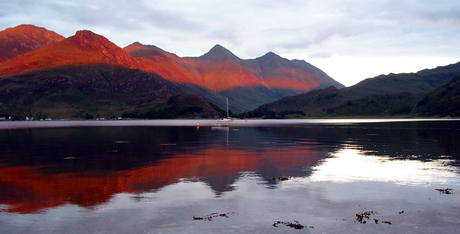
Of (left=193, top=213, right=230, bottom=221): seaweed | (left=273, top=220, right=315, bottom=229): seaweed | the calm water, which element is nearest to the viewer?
(left=273, top=220, right=315, bottom=229): seaweed

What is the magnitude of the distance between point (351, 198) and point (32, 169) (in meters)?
28.7

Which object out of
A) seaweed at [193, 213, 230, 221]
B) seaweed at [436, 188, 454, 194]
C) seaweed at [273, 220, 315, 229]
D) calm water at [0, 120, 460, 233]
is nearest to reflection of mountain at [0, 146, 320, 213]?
calm water at [0, 120, 460, 233]

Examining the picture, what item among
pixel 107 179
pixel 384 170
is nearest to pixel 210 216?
pixel 107 179

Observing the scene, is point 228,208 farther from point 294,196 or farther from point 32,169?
point 32,169

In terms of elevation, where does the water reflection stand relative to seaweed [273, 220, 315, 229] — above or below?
above

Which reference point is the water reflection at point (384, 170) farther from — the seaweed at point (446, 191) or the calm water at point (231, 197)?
the seaweed at point (446, 191)

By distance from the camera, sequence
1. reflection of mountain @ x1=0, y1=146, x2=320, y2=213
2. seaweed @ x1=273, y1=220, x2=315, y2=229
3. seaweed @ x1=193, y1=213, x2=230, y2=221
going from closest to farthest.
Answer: seaweed @ x1=273, y1=220, x2=315, y2=229 < seaweed @ x1=193, y1=213, x2=230, y2=221 < reflection of mountain @ x1=0, y1=146, x2=320, y2=213

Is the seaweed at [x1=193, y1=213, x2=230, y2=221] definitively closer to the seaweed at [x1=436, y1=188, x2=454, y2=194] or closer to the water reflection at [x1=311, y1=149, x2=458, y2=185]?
the water reflection at [x1=311, y1=149, x2=458, y2=185]

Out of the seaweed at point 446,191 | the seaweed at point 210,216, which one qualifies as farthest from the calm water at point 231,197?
the seaweed at point 446,191

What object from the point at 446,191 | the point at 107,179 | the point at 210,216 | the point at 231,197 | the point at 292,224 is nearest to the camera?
the point at 292,224

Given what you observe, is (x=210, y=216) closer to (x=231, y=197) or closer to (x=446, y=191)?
(x=231, y=197)

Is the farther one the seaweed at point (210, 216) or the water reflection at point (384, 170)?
the water reflection at point (384, 170)

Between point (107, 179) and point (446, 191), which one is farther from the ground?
point (446, 191)

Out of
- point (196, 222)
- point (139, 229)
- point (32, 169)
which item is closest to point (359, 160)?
point (196, 222)
